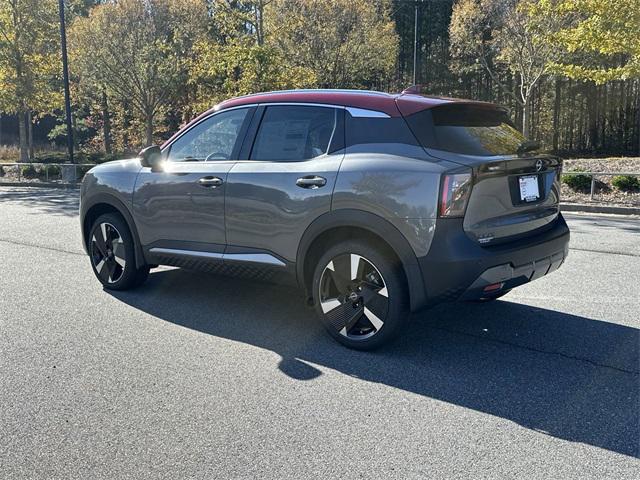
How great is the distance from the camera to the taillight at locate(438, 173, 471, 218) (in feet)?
12.6

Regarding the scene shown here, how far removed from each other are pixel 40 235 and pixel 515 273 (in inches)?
312

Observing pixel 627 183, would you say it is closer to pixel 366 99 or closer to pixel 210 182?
pixel 366 99

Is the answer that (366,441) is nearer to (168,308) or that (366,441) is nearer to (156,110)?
(168,308)

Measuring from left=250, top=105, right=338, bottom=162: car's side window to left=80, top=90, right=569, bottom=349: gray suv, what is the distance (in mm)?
11

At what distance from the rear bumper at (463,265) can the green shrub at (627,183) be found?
38.7ft

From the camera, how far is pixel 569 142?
29.3 meters

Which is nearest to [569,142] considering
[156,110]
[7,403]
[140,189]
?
[156,110]

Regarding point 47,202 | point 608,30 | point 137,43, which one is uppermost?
point 137,43

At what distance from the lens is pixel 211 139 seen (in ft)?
17.4

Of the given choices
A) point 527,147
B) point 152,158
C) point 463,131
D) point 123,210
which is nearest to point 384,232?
point 463,131

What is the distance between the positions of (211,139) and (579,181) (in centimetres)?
1199

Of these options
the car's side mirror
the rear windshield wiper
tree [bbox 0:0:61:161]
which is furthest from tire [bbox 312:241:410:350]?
tree [bbox 0:0:61:161]

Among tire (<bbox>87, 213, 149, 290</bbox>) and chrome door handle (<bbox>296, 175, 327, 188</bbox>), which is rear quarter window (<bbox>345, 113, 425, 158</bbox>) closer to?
chrome door handle (<bbox>296, 175, 327, 188</bbox>)

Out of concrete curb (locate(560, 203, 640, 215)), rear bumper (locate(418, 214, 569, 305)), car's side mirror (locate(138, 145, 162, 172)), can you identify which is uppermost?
car's side mirror (locate(138, 145, 162, 172))
